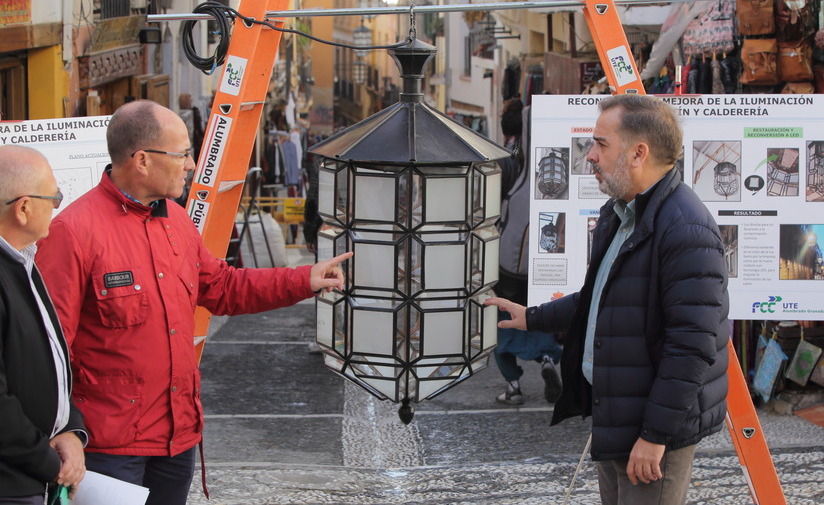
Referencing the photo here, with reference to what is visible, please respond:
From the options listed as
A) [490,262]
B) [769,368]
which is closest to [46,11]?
[769,368]

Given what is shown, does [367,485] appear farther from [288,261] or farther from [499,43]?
[499,43]

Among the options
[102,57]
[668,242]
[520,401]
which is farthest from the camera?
[102,57]

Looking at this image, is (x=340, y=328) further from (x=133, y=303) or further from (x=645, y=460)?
(x=645, y=460)

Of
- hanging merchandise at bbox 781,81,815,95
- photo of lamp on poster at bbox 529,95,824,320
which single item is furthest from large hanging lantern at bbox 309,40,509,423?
hanging merchandise at bbox 781,81,815,95

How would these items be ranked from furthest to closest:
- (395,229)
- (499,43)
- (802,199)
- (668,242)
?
(499,43)
(802,199)
(395,229)
(668,242)

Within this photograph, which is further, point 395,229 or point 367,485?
point 367,485

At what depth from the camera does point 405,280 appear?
12.0 ft

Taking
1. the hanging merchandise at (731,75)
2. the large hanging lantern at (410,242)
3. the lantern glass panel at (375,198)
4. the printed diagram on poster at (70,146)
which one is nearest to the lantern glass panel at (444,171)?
the large hanging lantern at (410,242)

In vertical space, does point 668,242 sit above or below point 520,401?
above

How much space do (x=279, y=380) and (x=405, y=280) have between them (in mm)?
5190

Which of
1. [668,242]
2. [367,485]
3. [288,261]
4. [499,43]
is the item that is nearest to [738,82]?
[367,485]

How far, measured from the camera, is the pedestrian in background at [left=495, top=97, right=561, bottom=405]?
7457 mm

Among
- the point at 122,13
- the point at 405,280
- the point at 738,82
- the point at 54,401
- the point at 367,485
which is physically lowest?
the point at 367,485

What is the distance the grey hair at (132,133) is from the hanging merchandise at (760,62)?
5493mm
